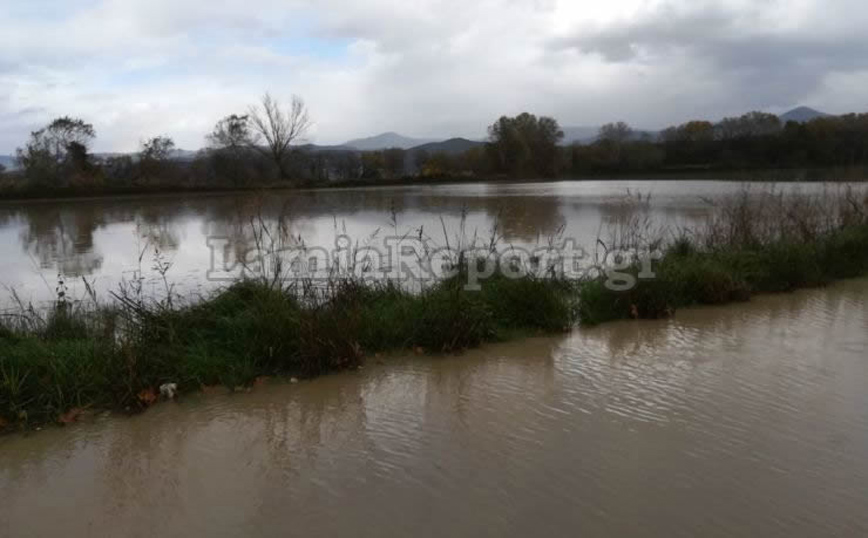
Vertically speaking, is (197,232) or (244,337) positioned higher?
(197,232)

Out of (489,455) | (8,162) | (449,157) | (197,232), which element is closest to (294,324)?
(489,455)

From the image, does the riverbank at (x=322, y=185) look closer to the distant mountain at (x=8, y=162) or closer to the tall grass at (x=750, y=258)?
the distant mountain at (x=8, y=162)

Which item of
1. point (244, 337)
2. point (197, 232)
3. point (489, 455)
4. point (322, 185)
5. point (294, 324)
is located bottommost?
point (489, 455)

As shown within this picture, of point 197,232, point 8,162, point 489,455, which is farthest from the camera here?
point 8,162

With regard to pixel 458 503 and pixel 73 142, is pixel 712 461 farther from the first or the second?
pixel 73 142

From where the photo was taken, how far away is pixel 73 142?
132 feet

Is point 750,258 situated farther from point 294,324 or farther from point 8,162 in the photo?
point 8,162

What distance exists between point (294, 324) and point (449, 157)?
58961 mm

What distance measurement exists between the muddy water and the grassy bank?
9.6 inches

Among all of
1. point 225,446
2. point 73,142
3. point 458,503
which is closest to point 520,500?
point 458,503

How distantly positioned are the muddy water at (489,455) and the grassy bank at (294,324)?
24 centimetres

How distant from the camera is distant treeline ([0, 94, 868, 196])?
3828 cm

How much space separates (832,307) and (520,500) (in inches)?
225

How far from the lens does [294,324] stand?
16.4 feet
